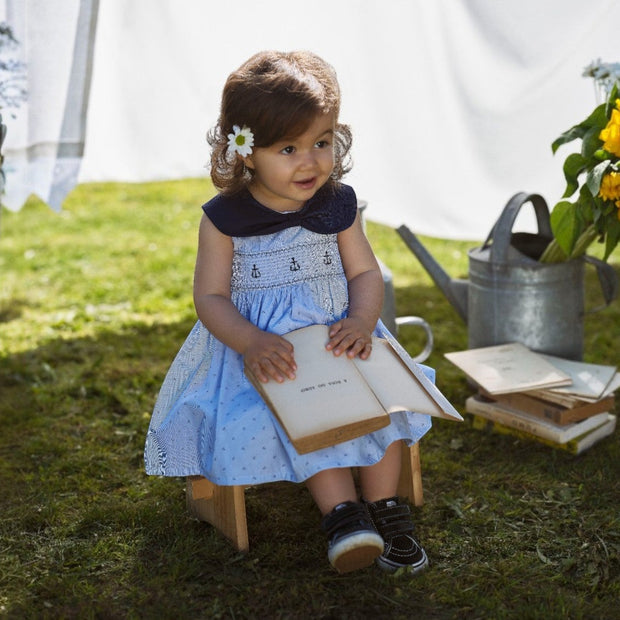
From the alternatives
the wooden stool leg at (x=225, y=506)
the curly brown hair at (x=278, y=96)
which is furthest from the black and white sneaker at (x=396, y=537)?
the curly brown hair at (x=278, y=96)

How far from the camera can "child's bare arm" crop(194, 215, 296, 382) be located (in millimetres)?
1498

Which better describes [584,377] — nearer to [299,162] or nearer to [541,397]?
[541,397]

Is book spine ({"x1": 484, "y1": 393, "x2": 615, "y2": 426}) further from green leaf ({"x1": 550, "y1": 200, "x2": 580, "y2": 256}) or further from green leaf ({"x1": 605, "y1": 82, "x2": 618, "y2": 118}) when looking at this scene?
green leaf ({"x1": 605, "y1": 82, "x2": 618, "y2": 118})

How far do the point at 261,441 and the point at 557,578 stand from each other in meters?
0.59

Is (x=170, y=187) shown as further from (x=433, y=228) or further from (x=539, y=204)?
(x=539, y=204)

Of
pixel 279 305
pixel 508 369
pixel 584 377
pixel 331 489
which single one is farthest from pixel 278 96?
pixel 584 377

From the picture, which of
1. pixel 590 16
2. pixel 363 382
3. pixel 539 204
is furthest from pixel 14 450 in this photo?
pixel 590 16

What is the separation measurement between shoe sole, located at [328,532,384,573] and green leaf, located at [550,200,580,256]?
954 millimetres

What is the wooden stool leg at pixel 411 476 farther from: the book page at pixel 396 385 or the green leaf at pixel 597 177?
the green leaf at pixel 597 177

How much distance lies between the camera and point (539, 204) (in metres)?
2.27

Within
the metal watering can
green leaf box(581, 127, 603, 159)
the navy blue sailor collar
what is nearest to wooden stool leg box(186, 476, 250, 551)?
the navy blue sailor collar

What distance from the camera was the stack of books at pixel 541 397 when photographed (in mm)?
1981

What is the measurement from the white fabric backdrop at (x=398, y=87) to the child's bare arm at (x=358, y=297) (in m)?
1.09

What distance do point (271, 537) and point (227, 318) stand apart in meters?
0.45
